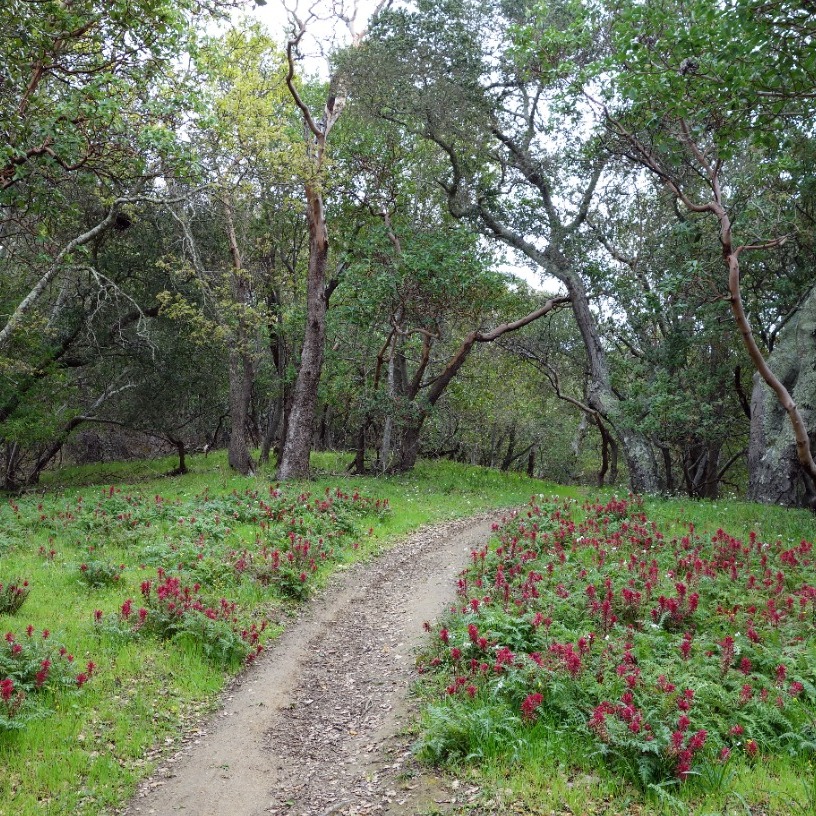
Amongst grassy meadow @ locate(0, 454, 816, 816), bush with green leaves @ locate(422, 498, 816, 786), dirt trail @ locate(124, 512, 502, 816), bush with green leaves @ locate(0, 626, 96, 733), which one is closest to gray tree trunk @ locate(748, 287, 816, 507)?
grassy meadow @ locate(0, 454, 816, 816)

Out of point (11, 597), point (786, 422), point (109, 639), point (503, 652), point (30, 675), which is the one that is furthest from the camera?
point (786, 422)

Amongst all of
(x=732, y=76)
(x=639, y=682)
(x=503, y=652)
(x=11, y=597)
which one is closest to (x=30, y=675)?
(x=11, y=597)

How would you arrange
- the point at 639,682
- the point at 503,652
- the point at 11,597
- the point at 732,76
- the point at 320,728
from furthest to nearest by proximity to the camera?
the point at 732,76
the point at 11,597
the point at 320,728
the point at 503,652
the point at 639,682

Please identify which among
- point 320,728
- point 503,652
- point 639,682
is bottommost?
point 320,728

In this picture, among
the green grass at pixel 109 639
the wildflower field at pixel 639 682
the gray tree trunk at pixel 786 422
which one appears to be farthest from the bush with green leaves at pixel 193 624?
the gray tree trunk at pixel 786 422

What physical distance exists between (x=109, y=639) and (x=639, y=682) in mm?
6093

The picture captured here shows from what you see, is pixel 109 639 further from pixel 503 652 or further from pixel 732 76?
pixel 732 76

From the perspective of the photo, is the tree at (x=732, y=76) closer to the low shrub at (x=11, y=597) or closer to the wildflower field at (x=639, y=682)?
the wildflower field at (x=639, y=682)

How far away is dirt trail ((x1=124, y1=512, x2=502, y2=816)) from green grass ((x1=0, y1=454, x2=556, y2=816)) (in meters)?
0.37

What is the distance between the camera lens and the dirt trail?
18.8ft

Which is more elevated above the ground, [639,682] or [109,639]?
[639,682]

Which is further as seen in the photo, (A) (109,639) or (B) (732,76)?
(B) (732,76)

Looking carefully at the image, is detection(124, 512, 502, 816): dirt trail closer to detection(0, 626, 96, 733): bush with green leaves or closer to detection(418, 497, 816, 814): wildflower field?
detection(418, 497, 816, 814): wildflower field

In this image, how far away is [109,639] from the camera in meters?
7.87
